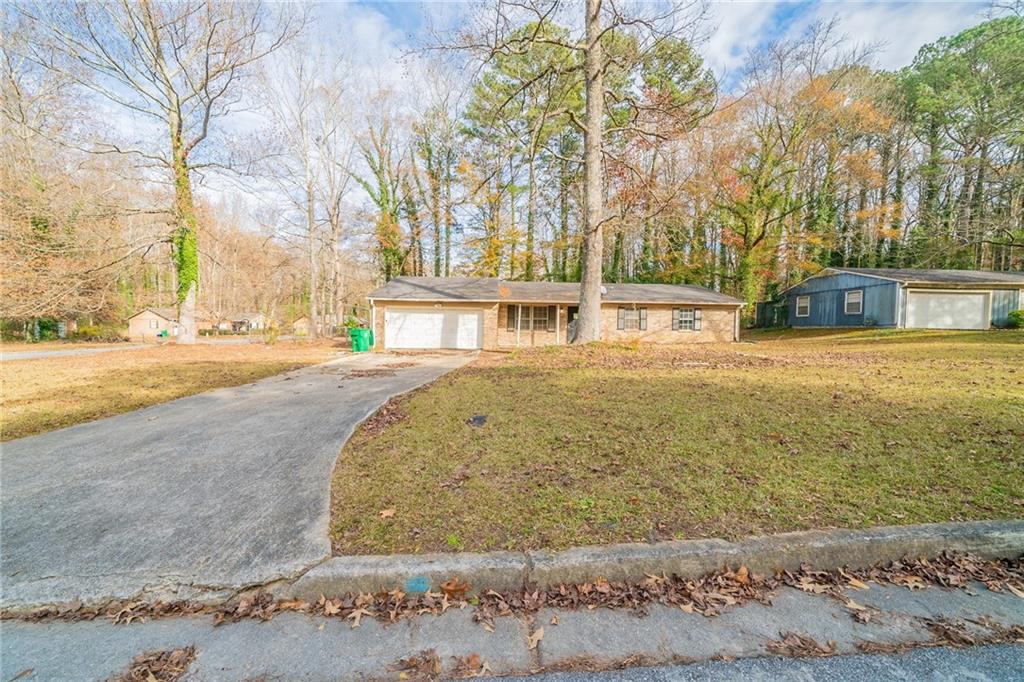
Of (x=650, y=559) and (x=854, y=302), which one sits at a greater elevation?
(x=854, y=302)

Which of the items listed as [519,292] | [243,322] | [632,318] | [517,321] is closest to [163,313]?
[243,322]

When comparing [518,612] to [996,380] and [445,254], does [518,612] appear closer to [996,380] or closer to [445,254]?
[996,380]

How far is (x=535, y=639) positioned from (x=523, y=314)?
1603cm

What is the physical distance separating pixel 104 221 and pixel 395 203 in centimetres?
1405

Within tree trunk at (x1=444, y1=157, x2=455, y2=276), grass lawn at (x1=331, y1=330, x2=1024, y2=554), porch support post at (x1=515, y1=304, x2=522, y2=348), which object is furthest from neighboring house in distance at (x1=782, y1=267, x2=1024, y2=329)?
tree trunk at (x1=444, y1=157, x2=455, y2=276)

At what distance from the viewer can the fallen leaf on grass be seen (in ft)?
6.01

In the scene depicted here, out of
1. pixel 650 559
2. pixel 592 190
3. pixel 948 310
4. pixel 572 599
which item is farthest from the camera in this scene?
pixel 948 310

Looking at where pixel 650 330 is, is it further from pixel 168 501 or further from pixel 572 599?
pixel 168 501

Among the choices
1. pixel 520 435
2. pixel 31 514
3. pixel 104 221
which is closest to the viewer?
pixel 31 514

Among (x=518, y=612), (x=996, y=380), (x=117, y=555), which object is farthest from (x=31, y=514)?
(x=996, y=380)

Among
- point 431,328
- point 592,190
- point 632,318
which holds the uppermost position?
point 592,190

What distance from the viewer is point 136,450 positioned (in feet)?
13.9

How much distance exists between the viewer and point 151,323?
104ft

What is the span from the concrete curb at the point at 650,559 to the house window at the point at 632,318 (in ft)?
53.6
